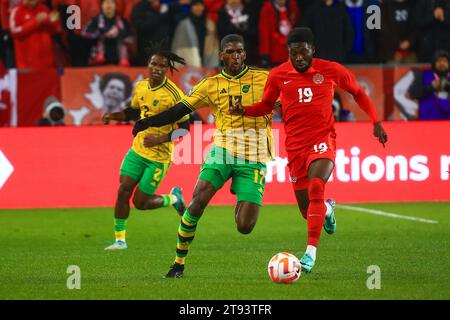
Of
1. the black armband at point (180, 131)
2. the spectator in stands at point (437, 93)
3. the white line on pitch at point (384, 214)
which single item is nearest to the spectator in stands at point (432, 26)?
the spectator in stands at point (437, 93)

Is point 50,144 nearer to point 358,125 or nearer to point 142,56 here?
point 142,56

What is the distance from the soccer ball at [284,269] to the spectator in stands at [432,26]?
1139 centimetres

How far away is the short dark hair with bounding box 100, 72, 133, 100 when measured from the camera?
19.5 meters

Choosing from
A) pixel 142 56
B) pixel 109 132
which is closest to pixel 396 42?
pixel 142 56

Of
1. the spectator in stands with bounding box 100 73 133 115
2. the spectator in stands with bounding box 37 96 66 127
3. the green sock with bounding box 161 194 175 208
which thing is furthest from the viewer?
the spectator in stands with bounding box 100 73 133 115

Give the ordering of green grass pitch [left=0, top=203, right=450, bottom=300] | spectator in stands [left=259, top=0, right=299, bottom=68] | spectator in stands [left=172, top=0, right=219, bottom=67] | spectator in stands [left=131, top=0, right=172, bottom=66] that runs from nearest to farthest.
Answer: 1. green grass pitch [left=0, top=203, right=450, bottom=300]
2. spectator in stands [left=131, top=0, right=172, bottom=66]
3. spectator in stands [left=172, top=0, right=219, bottom=67]
4. spectator in stands [left=259, top=0, right=299, bottom=68]

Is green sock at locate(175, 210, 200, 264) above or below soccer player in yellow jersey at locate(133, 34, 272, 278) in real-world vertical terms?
below

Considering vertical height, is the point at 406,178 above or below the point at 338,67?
below

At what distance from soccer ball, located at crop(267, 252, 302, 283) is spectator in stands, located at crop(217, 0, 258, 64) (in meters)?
10.6

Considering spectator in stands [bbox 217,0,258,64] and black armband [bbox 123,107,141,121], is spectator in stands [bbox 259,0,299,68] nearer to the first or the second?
spectator in stands [bbox 217,0,258,64]

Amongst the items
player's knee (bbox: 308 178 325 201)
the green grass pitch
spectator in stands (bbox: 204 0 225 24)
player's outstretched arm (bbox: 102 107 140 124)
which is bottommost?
the green grass pitch

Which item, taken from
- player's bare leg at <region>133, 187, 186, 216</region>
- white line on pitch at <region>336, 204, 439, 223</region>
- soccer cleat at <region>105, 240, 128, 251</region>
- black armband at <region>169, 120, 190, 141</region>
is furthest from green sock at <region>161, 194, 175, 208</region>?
white line on pitch at <region>336, 204, 439, 223</region>

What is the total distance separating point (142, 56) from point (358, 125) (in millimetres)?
4372

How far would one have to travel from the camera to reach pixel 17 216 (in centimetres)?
1700
